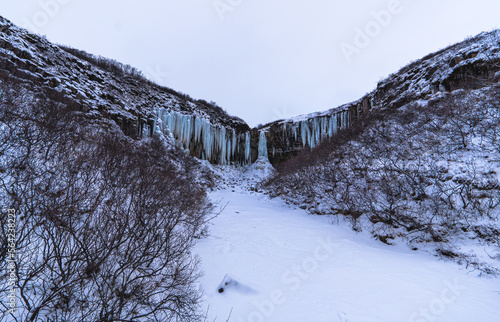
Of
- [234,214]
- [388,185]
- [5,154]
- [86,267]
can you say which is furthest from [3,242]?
[388,185]

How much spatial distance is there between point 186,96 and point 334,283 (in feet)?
97.9

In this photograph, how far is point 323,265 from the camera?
3787mm

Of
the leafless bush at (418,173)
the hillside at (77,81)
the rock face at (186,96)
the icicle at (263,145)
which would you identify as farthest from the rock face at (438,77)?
the hillside at (77,81)

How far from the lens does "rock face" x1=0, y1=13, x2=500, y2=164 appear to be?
1007 cm

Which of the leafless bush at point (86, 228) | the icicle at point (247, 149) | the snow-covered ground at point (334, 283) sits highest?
the icicle at point (247, 149)

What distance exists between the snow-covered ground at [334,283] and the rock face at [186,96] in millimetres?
11186

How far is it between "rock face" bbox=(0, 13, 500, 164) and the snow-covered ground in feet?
36.7

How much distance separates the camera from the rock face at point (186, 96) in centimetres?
1007

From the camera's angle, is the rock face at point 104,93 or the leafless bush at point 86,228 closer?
the leafless bush at point 86,228

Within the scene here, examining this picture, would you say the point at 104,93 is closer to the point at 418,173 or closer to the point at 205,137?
the point at 205,137

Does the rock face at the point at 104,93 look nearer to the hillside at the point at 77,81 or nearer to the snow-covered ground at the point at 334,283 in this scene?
the hillside at the point at 77,81

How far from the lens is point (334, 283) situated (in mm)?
3135

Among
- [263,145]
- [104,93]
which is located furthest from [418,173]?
[263,145]

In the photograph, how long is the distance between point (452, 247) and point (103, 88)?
2133 cm
